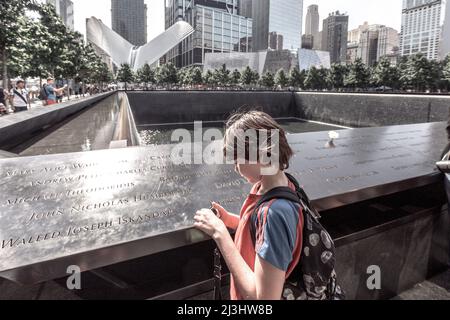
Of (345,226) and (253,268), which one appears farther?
(345,226)

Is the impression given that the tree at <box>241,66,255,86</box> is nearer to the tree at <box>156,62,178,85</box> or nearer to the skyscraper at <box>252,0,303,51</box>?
the tree at <box>156,62,178,85</box>

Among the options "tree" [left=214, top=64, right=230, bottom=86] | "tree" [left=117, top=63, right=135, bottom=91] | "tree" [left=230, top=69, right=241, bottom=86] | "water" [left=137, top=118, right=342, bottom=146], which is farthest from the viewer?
"tree" [left=230, top=69, right=241, bottom=86]

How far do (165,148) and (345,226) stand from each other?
1.40 metres

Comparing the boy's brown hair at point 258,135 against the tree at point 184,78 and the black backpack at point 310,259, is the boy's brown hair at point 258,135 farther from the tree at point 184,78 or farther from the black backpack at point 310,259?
the tree at point 184,78

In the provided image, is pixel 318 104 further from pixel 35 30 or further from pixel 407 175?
pixel 407 175

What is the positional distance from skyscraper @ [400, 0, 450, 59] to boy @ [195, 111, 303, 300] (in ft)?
406

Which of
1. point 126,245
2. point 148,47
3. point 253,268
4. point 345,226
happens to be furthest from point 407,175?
point 148,47

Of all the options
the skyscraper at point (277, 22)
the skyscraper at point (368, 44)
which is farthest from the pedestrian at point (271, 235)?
the skyscraper at point (368, 44)

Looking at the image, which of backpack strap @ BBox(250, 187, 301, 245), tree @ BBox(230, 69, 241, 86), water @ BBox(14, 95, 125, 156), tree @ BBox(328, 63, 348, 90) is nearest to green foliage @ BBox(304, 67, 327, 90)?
tree @ BBox(328, 63, 348, 90)

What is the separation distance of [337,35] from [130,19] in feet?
313

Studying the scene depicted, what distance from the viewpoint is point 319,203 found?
180cm

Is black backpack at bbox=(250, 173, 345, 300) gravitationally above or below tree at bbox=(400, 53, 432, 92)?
below

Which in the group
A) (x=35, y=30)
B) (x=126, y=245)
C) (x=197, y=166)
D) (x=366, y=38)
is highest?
(x=366, y=38)

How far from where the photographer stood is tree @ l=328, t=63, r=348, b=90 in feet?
166
